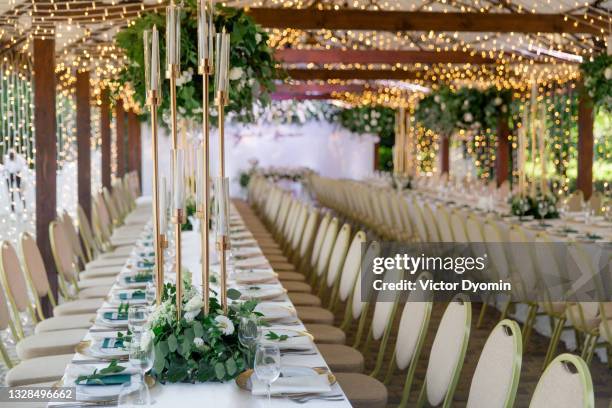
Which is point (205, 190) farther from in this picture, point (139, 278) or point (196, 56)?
point (196, 56)

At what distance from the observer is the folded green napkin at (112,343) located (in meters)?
3.34

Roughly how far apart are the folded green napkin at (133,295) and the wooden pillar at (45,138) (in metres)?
2.67

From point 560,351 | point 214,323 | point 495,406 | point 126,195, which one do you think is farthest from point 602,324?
point 126,195

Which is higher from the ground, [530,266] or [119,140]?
[119,140]

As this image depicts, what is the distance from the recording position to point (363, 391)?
3691 millimetres

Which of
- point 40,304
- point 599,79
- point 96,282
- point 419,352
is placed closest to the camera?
point 419,352

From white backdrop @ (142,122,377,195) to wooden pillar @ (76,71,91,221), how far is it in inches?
436

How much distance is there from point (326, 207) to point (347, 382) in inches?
561

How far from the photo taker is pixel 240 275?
497 centimetres

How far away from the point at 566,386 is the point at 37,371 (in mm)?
2485

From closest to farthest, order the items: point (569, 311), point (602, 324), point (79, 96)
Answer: point (602, 324) < point (569, 311) < point (79, 96)

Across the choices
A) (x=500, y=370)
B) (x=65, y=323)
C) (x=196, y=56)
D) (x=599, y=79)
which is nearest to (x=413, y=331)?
(x=500, y=370)

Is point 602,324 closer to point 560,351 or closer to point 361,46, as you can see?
point 560,351

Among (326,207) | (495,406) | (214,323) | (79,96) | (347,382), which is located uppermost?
(79,96)
